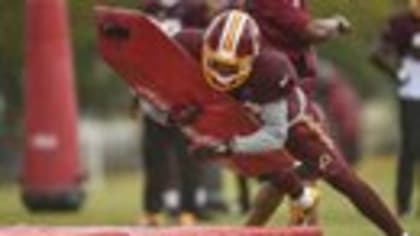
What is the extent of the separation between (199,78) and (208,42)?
406 mm

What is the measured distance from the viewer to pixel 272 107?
1080 cm

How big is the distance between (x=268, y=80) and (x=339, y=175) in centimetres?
67

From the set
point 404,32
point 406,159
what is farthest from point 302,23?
point 406,159

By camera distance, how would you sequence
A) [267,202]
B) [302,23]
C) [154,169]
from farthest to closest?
[154,169], [267,202], [302,23]

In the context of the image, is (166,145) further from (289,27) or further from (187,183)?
(289,27)

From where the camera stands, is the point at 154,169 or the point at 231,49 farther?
the point at 154,169

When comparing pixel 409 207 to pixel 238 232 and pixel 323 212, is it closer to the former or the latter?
pixel 323 212

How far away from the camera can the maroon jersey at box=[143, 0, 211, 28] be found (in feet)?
45.1

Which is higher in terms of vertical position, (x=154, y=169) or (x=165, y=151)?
(x=165, y=151)

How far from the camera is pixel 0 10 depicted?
55.5ft

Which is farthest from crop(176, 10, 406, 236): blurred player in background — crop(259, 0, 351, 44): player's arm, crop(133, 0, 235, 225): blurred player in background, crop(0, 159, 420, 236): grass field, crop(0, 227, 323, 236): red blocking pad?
crop(133, 0, 235, 225): blurred player in background

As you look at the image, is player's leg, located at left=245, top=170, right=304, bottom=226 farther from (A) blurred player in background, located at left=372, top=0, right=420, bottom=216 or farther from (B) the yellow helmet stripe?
(A) blurred player in background, located at left=372, top=0, right=420, bottom=216

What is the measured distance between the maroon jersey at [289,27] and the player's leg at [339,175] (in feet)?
1.57

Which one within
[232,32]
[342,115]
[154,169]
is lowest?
[342,115]
